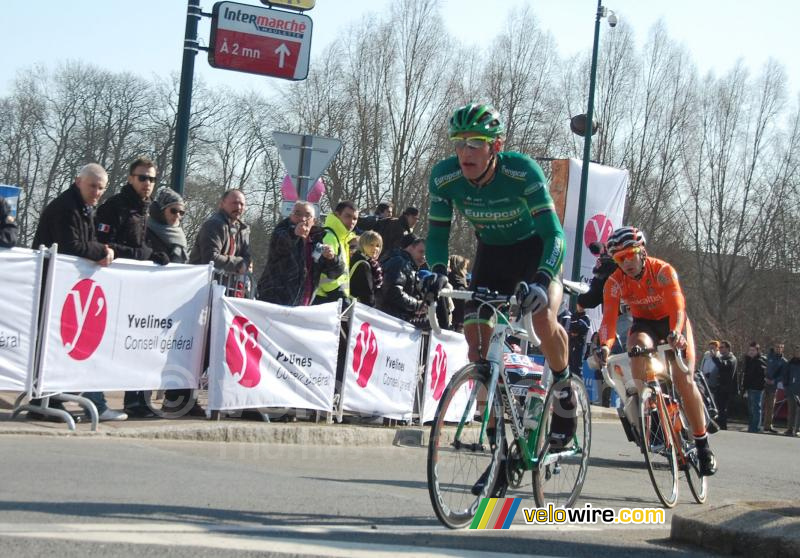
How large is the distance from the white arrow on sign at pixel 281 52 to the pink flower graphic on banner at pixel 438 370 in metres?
3.91

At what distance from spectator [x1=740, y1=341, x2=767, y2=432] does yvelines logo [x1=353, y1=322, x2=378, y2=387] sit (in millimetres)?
14951

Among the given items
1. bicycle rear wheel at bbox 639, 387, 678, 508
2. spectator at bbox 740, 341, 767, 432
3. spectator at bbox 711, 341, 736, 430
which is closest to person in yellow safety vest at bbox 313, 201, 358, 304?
bicycle rear wheel at bbox 639, 387, 678, 508

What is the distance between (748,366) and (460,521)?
20.8 m

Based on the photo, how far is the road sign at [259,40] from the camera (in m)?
13.3

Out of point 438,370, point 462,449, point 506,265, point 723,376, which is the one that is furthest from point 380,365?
point 723,376

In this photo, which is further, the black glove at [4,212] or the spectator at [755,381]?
the spectator at [755,381]

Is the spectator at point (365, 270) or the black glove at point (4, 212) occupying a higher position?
the black glove at point (4, 212)

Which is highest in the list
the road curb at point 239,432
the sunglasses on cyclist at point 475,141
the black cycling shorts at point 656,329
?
the sunglasses on cyclist at point 475,141

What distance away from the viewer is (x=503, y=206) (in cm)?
623

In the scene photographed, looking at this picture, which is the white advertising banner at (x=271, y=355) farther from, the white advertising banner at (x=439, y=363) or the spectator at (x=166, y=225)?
the white advertising banner at (x=439, y=363)

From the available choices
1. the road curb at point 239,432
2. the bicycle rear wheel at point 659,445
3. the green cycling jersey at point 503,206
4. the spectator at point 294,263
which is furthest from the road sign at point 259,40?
the green cycling jersey at point 503,206

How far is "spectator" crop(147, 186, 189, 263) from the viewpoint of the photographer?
10.9 m

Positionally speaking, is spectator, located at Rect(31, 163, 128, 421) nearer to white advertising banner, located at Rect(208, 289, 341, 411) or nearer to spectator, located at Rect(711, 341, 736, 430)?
white advertising banner, located at Rect(208, 289, 341, 411)

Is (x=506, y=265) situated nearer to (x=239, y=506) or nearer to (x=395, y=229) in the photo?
(x=239, y=506)
